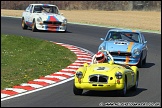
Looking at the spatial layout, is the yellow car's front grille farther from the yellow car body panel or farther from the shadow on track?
the shadow on track

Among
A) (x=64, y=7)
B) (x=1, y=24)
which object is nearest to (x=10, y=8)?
(x=64, y=7)

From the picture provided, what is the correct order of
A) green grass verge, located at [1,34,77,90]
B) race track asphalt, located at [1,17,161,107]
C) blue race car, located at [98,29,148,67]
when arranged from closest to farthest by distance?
race track asphalt, located at [1,17,161,107] → green grass verge, located at [1,34,77,90] → blue race car, located at [98,29,148,67]

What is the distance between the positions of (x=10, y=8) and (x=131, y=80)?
162 feet

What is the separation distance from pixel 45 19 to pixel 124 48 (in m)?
12.3

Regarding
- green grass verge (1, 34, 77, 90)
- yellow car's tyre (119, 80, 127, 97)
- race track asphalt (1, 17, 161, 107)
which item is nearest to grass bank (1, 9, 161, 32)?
green grass verge (1, 34, 77, 90)

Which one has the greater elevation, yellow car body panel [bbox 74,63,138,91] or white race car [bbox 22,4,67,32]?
white race car [bbox 22,4,67,32]

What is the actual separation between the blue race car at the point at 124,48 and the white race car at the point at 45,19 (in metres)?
11.2

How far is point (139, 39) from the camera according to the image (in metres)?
21.0

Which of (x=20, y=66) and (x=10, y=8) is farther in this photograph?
(x=10, y=8)

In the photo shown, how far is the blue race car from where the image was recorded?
19.8 metres

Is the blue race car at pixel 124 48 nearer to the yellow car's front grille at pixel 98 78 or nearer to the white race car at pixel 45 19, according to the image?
the yellow car's front grille at pixel 98 78

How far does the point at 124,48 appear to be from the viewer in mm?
19969

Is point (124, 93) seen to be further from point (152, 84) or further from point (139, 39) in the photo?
point (139, 39)

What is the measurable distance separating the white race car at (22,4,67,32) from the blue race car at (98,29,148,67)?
11246mm
